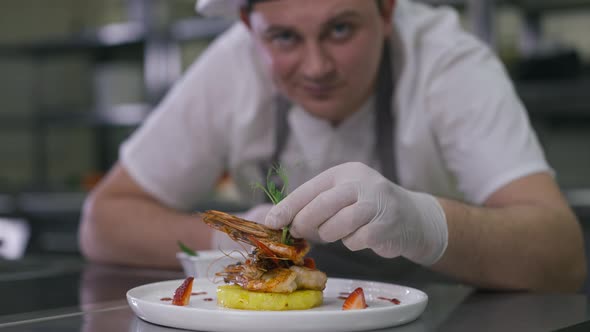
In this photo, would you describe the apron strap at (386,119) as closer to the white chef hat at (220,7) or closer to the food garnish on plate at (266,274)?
the white chef hat at (220,7)

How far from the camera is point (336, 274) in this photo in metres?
1.30

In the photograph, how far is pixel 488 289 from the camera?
119 centimetres

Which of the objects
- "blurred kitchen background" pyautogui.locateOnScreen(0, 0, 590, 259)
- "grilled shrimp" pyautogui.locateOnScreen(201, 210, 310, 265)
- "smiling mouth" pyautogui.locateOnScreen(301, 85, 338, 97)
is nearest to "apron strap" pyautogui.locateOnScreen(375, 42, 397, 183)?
"smiling mouth" pyautogui.locateOnScreen(301, 85, 338, 97)

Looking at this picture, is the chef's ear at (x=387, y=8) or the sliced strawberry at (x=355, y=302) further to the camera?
the chef's ear at (x=387, y=8)

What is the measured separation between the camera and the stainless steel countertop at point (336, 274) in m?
0.81

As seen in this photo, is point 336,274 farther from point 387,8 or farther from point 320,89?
point 387,8

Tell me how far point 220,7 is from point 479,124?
64 centimetres

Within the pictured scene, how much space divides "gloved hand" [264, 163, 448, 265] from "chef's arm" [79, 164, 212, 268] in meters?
0.70

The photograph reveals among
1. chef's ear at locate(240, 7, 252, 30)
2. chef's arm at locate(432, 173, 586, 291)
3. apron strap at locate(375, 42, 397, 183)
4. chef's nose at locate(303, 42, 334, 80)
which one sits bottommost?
chef's arm at locate(432, 173, 586, 291)

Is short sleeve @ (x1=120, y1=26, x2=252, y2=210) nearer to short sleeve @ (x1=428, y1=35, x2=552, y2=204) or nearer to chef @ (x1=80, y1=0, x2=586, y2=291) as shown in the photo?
chef @ (x1=80, y1=0, x2=586, y2=291)

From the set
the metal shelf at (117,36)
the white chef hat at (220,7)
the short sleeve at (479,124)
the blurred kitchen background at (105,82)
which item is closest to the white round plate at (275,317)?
the short sleeve at (479,124)

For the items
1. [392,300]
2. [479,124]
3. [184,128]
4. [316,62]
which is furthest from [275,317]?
[184,128]

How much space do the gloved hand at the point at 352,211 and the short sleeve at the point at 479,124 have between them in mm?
524

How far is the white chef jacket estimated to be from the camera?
1.47 meters
